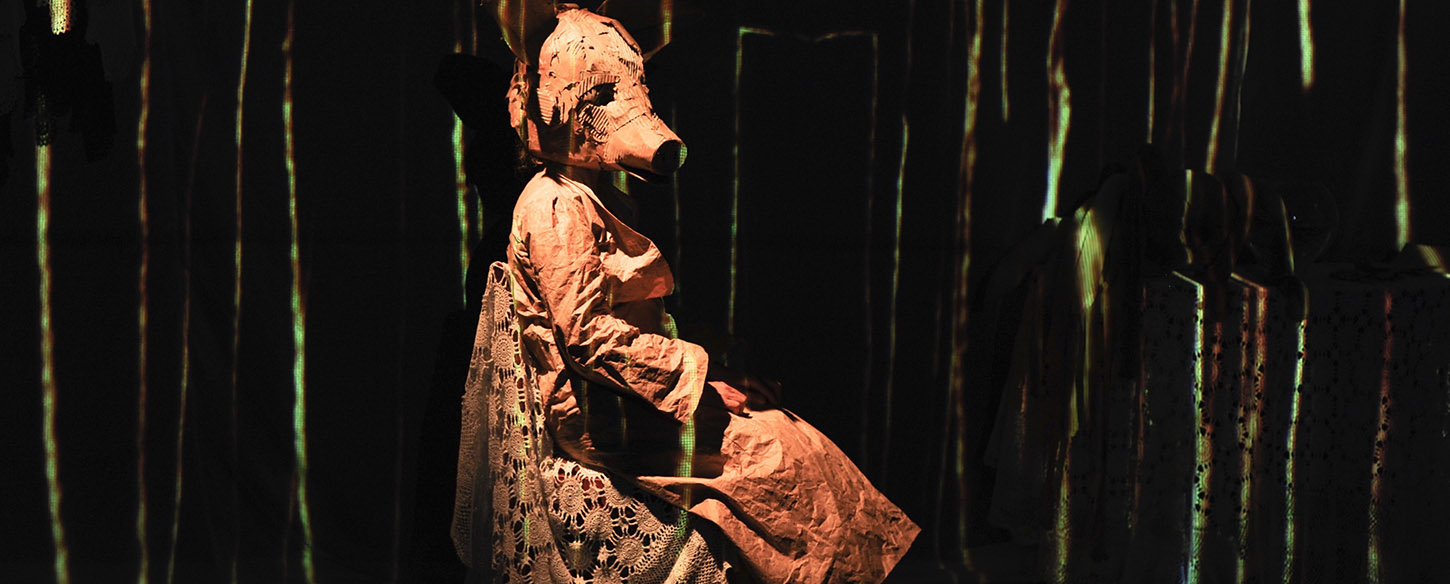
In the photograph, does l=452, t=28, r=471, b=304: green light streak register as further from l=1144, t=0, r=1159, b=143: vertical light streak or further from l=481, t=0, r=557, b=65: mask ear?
l=1144, t=0, r=1159, b=143: vertical light streak

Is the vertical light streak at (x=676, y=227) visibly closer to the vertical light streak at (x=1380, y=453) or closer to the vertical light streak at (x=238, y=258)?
the vertical light streak at (x=238, y=258)

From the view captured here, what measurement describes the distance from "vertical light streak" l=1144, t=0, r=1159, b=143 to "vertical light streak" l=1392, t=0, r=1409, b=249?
68 centimetres

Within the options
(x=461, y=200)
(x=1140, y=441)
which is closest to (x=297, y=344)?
(x=461, y=200)

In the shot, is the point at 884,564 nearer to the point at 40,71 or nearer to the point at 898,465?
the point at 898,465

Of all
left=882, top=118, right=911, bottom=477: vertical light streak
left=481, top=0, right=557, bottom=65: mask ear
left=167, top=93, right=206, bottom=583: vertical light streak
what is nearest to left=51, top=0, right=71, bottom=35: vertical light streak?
left=167, top=93, right=206, bottom=583: vertical light streak

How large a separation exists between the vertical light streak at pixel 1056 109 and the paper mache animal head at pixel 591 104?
3.10 ft

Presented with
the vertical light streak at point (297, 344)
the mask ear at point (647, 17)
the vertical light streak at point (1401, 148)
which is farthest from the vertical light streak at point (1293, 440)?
the vertical light streak at point (297, 344)

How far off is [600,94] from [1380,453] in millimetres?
1553

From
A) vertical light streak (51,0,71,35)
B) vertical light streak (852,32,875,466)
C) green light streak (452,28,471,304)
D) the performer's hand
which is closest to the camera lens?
the performer's hand

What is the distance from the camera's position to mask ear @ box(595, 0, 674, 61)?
2.07 meters

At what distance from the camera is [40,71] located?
2229 millimetres

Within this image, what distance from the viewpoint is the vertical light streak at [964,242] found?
8.08 ft

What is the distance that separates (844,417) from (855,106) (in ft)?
2.07

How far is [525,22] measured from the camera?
1996 mm
